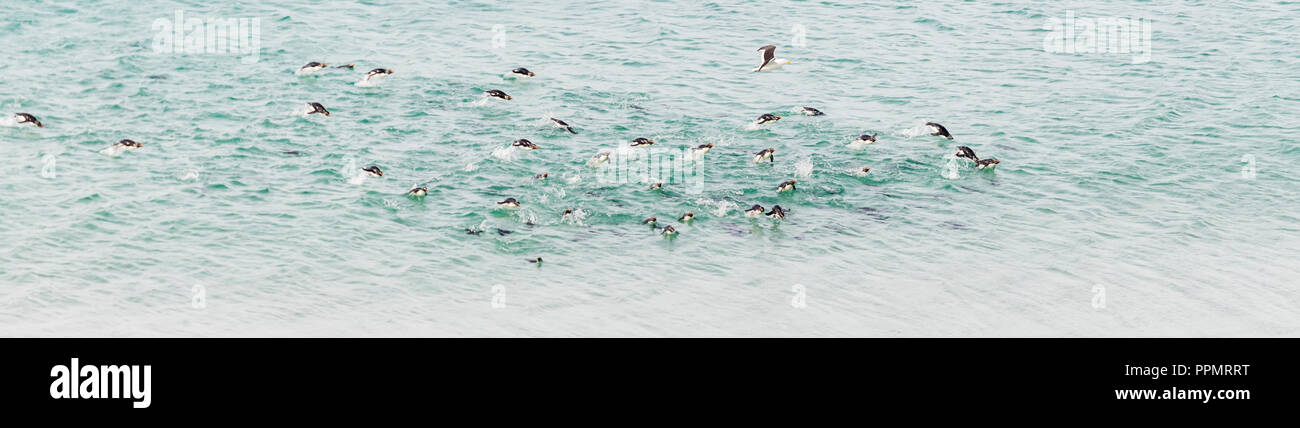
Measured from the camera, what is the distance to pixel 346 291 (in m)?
22.8

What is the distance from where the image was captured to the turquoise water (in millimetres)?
22547

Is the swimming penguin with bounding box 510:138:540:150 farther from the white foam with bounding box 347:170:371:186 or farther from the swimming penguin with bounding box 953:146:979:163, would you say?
the swimming penguin with bounding box 953:146:979:163

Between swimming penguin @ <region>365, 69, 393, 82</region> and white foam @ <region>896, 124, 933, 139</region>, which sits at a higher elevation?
swimming penguin @ <region>365, 69, 393, 82</region>

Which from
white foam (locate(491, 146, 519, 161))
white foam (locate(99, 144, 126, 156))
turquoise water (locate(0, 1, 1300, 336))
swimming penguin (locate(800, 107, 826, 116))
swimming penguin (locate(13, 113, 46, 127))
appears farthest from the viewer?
swimming penguin (locate(800, 107, 826, 116))

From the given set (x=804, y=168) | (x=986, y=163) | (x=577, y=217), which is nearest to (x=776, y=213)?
(x=804, y=168)

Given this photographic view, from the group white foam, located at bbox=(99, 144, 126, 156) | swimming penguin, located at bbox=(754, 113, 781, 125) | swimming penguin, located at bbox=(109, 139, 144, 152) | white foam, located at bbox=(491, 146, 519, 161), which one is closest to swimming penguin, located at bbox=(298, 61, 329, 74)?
swimming penguin, located at bbox=(109, 139, 144, 152)

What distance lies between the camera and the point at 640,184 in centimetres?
2900

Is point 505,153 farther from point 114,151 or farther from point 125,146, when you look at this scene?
point 114,151

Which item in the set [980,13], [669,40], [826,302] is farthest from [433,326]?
[980,13]

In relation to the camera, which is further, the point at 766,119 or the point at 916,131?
the point at 766,119

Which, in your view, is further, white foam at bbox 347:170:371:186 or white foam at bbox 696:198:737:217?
white foam at bbox 347:170:371:186

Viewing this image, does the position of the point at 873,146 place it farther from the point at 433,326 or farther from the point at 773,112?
the point at 433,326

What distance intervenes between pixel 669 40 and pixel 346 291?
22697 mm

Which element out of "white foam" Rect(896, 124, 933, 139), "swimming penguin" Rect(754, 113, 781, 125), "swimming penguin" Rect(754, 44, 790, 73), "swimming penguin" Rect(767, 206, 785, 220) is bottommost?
"swimming penguin" Rect(767, 206, 785, 220)
